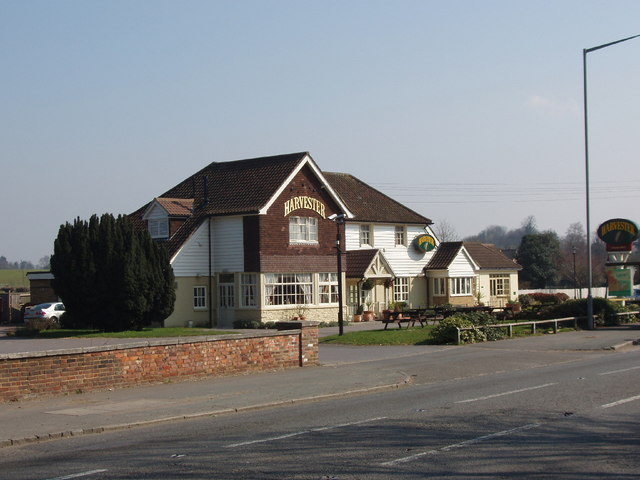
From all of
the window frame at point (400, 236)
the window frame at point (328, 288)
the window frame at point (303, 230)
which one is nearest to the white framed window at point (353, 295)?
the window frame at point (328, 288)

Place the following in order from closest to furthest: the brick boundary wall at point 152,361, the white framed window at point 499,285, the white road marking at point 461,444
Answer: the white road marking at point 461,444 → the brick boundary wall at point 152,361 → the white framed window at point 499,285

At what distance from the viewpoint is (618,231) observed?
Answer: 38500 millimetres

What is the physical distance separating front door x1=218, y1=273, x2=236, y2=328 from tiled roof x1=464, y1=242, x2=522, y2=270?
1983cm

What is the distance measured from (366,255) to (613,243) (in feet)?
46.7

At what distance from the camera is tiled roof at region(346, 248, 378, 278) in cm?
4739

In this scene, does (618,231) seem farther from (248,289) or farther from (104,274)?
(104,274)

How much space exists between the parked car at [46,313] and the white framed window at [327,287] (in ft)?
43.1

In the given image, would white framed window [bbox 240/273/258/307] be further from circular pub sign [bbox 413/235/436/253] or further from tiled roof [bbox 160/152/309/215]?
circular pub sign [bbox 413/235/436/253]

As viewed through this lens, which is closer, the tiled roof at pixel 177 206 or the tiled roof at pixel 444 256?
the tiled roof at pixel 177 206

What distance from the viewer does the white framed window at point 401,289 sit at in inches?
2037

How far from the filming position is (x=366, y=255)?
48.3m

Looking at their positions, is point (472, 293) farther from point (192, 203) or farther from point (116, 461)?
point (116, 461)

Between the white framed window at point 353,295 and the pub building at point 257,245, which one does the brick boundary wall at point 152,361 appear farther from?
the white framed window at point 353,295

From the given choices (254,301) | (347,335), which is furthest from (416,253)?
(347,335)
